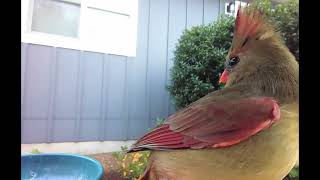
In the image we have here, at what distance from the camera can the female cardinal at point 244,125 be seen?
0.33 metres

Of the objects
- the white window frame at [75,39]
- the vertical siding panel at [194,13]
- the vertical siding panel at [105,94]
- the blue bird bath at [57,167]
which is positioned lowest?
the blue bird bath at [57,167]

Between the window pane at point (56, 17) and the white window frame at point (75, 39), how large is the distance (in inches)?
0.8

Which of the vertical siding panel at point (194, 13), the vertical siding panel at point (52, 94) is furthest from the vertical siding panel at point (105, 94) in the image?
the vertical siding panel at point (194, 13)

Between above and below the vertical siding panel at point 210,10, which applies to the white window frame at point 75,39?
below

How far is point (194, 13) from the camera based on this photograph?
200 centimetres

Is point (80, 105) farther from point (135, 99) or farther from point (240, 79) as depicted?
point (240, 79)

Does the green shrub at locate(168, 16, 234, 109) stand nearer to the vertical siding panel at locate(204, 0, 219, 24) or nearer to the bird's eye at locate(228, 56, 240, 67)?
the vertical siding panel at locate(204, 0, 219, 24)

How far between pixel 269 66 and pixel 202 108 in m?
0.09

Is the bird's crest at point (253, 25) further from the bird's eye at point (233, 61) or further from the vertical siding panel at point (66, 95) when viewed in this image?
the vertical siding panel at point (66, 95)

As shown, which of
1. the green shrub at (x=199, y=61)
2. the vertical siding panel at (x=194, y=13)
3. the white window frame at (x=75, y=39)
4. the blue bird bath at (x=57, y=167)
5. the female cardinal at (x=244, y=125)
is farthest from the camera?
the vertical siding panel at (x=194, y=13)

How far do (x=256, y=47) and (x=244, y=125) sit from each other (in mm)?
103

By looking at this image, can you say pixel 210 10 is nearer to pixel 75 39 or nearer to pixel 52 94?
pixel 75 39

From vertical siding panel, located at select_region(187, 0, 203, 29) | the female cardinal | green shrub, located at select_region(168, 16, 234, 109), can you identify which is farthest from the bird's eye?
vertical siding panel, located at select_region(187, 0, 203, 29)

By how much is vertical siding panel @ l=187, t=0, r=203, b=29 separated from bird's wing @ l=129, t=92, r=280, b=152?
164 centimetres
